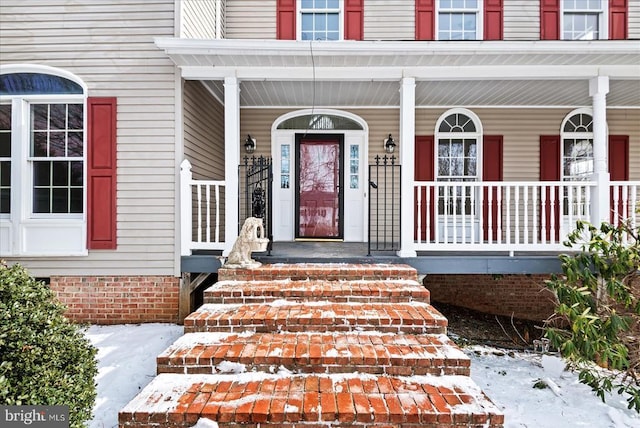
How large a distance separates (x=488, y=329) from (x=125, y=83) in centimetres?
646

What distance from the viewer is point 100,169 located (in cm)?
462

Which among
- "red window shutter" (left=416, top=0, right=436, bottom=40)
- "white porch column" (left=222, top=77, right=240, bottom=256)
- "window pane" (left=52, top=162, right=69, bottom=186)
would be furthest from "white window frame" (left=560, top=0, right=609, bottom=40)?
"window pane" (left=52, top=162, right=69, bottom=186)

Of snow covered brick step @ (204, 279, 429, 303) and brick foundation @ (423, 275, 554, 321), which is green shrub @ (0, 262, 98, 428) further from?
brick foundation @ (423, 275, 554, 321)

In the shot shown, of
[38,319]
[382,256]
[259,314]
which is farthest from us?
[382,256]

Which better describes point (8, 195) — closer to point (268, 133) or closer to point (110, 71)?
point (110, 71)

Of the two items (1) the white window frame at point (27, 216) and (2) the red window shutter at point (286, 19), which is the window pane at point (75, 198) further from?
(2) the red window shutter at point (286, 19)

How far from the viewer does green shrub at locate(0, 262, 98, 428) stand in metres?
1.84

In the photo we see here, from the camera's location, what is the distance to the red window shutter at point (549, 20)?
630cm

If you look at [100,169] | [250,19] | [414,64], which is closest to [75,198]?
[100,169]

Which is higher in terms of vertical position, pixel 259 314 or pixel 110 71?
pixel 110 71

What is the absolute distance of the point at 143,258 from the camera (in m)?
4.64

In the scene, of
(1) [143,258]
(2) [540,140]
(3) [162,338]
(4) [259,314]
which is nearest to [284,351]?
(4) [259,314]

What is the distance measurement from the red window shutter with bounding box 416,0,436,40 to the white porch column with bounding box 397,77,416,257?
2.28 m

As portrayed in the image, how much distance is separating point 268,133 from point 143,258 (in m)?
3.06
